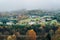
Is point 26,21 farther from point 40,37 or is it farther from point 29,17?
point 40,37

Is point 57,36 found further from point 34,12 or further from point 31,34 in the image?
point 34,12

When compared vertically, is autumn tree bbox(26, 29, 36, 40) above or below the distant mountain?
below

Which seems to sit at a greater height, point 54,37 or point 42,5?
point 42,5

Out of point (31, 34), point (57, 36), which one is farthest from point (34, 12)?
point (57, 36)

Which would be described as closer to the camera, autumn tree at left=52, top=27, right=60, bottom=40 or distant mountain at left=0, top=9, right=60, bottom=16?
autumn tree at left=52, top=27, right=60, bottom=40

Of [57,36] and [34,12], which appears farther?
[34,12]

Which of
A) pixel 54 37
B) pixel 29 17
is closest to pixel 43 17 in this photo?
pixel 29 17

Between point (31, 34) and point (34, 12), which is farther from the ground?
point (34, 12)

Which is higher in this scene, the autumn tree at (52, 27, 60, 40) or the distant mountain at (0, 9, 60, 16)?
the distant mountain at (0, 9, 60, 16)

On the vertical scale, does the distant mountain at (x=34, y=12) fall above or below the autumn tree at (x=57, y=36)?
above

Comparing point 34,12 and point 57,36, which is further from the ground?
point 34,12

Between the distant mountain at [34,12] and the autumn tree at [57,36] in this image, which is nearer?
the autumn tree at [57,36]
